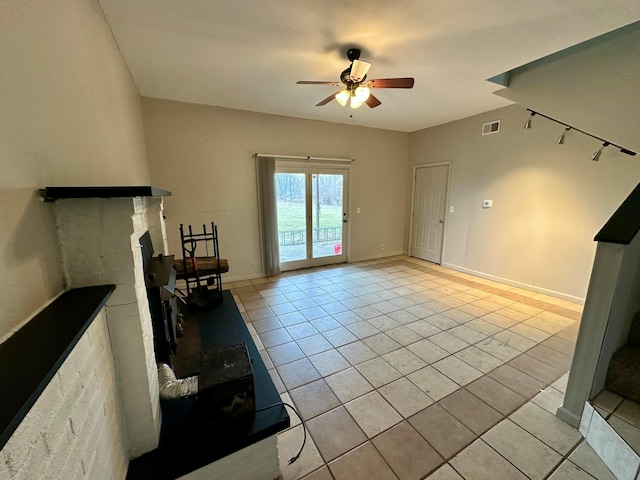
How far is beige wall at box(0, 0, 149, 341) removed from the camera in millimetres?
680

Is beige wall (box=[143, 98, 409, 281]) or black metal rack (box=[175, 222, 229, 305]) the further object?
beige wall (box=[143, 98, 409, 281])

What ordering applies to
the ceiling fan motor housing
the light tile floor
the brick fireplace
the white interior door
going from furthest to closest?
the white interior door
the ceiling fan motor housing
the light tile floor
the brick fireplace

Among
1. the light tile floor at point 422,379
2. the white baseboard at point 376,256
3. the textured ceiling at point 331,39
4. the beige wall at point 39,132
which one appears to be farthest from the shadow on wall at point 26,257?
the white baseboard at point 376,256

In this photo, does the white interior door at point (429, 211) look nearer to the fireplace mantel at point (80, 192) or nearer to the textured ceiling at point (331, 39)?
the textured ceiling at point (331, 39)

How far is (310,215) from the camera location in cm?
480

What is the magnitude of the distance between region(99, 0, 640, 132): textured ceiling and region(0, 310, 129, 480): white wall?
2215 millimetres

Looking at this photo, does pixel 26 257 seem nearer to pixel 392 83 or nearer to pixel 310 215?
pixel 392 83

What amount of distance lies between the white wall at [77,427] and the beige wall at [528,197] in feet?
15.8

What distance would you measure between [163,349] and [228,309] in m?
1.02

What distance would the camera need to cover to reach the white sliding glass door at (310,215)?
4.55 metres

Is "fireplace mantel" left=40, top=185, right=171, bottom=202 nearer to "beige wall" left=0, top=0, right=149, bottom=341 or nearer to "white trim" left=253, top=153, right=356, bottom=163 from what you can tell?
"beige wall" left=0, top=0, right=149, bottom=341

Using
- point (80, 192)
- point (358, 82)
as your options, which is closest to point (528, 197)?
point (358, 82)

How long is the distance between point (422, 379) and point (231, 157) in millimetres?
3827

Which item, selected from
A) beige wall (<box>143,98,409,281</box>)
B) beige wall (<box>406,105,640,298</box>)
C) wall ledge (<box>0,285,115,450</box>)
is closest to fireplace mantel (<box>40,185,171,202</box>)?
wall ledge (<box>0,285,115,450</box>)
